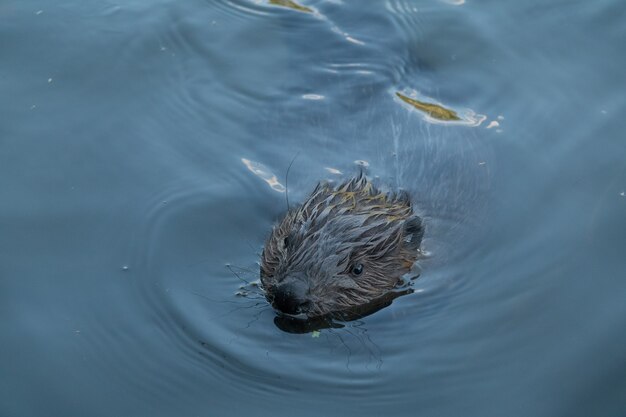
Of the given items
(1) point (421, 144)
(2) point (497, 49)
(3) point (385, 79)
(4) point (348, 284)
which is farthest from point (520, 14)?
(4) point (348, 284)

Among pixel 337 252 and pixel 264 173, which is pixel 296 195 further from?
pixel 337 252

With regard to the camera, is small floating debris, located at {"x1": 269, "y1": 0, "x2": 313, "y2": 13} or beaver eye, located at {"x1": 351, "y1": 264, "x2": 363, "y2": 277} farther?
small floating debris, located at {"x1": 269, "y1": 0, "x2": 313, "y2": 13}

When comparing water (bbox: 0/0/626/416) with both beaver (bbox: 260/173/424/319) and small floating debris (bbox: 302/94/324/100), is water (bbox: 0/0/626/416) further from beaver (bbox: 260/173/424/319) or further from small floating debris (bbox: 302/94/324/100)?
beaver (bbox: 260/173/424/319)

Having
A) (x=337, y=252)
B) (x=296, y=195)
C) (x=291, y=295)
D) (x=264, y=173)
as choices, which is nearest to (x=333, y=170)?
(x=296, y=195)

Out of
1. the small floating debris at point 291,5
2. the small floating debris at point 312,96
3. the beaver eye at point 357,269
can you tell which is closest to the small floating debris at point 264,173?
the small floating debris at point 312,96

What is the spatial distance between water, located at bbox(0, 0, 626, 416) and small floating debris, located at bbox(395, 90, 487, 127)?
4cm

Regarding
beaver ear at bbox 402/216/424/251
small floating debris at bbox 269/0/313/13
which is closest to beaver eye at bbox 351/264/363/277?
beaver ear at bbox 402/216/424/251

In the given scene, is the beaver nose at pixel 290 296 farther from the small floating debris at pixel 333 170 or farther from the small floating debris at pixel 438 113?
the small floating debris at pixel 438 113

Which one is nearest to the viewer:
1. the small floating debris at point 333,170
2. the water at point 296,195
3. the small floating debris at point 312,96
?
the water at point 296,195

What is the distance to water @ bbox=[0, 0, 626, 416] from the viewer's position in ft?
20.0

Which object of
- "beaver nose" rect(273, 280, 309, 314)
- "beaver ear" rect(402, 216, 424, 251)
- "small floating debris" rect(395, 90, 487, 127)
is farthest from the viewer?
"small floating debris" rect(395, 90, 487, 127)

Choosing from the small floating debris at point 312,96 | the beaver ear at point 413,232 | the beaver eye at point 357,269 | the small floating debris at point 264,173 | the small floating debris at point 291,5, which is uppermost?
the beaver ear at point 413,232

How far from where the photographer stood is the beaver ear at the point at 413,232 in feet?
22.9

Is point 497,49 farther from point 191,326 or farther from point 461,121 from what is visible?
point 191,326
